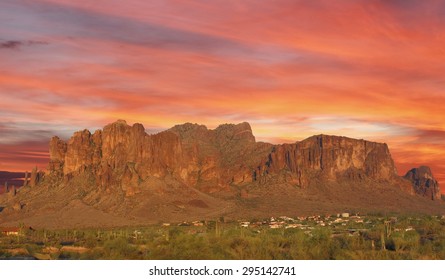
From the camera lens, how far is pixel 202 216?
19750 centimetres

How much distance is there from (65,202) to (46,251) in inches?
5265

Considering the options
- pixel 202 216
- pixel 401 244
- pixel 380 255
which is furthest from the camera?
pixel 202 216

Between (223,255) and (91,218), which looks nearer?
(223,255)

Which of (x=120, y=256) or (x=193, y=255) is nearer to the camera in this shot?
(x=193, y=255)

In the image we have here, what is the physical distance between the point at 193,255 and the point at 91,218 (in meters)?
138
